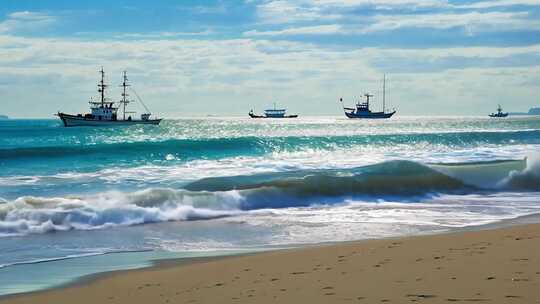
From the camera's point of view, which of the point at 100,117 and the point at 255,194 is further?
the point at 100,117

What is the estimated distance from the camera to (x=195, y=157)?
34.4 meters

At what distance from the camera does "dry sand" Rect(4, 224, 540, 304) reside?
622 cm

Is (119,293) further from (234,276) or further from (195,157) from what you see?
(195,157)

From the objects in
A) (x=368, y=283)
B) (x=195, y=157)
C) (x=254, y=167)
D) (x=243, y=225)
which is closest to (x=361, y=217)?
(x=243, y=225)

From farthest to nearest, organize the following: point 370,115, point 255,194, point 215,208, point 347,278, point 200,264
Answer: point 370,115
point 255,194
point 215,208
point 200,264
point 347,278

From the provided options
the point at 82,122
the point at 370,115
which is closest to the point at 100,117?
the point at 82,122

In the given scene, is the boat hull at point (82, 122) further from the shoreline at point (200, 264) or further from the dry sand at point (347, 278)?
the dry sand at point (347, 278)

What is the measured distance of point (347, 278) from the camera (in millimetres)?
7105

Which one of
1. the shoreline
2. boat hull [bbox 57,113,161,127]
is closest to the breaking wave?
the shoreline

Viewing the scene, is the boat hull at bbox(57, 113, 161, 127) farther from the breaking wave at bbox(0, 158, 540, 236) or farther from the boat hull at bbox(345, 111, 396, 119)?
the breaking wave at bbox(0, 158, 540, 236)

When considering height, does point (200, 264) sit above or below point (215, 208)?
above

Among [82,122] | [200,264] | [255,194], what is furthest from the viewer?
[82,122]

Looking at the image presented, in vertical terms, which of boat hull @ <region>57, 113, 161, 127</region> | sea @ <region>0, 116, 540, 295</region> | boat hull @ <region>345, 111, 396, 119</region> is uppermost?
boat hull @ <region>345, 111, 396, 119</region>

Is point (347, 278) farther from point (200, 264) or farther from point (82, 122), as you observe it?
point (82, 122)
